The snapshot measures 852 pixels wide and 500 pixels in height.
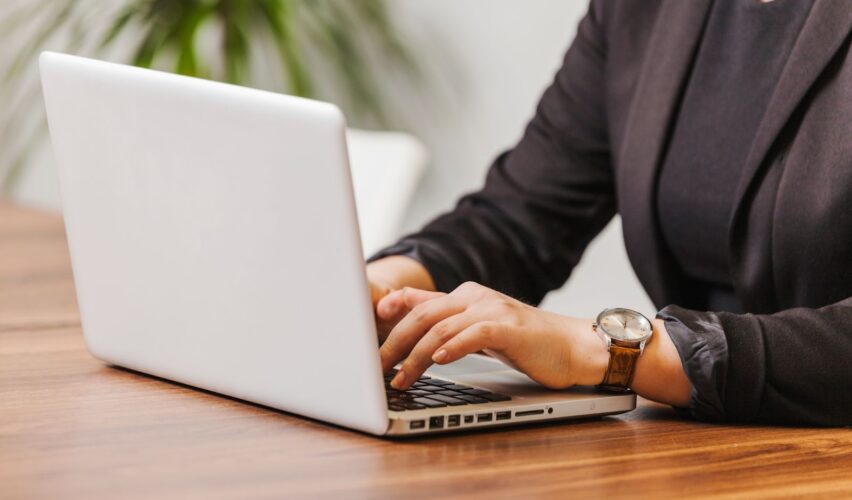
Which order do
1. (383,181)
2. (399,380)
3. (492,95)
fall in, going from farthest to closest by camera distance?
(492,95) → (383,181) → (399,380)

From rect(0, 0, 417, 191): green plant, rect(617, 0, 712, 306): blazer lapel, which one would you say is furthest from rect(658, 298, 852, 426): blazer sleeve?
rect(0, 0, 417, 191): green plant

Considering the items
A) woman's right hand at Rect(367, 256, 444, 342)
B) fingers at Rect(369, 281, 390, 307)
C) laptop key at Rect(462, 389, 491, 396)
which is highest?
laptop key at Rect(462, 389, 491, 396)

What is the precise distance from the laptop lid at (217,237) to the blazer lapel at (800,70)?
1.88 ft

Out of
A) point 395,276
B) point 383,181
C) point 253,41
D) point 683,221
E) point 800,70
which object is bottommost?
point 253,41

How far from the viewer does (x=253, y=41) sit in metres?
3.34

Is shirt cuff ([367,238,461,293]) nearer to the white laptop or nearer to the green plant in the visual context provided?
the white laptop

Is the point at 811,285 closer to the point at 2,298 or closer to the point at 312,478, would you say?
the point at 312,478

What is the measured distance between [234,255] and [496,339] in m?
0.21

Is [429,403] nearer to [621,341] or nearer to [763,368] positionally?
[621,341]

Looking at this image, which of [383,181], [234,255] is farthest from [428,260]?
[383,181]

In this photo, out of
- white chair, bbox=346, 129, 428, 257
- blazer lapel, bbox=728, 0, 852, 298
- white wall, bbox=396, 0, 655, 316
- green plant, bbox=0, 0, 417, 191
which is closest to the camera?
blazer lapel, bbox=728, 0, 852, 298

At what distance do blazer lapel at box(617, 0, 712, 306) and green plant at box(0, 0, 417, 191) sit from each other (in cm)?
170

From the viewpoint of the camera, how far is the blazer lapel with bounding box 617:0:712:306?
53.4 inches

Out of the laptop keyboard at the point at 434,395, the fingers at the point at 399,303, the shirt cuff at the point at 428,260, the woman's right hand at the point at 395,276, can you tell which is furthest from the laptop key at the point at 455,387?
the shirt cuff at the point at 428,260
